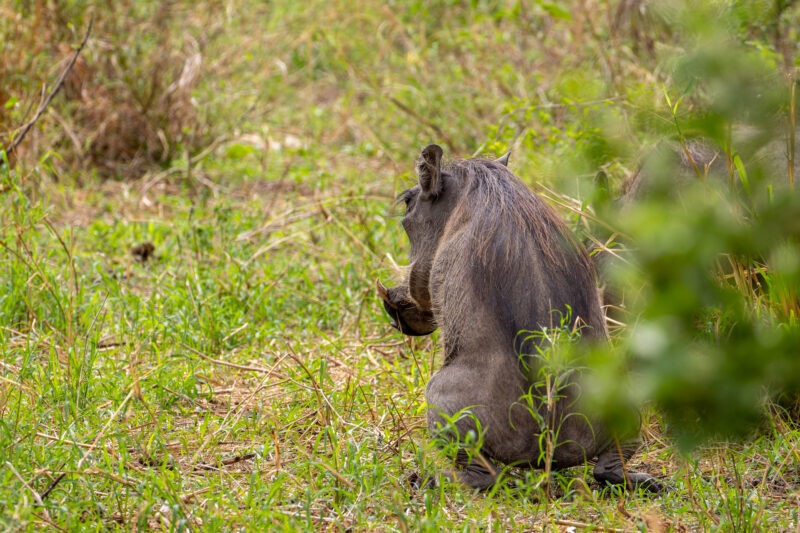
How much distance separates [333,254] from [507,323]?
104 inches

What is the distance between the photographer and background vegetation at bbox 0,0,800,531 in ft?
5.69

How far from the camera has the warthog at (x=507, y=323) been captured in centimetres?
326

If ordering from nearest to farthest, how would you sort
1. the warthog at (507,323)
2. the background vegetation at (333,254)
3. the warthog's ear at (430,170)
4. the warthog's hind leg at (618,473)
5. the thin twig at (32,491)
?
the background vegetation at (333,254) < the thin twig at (32,491) < the warthog at (507,323) < the warthog's hind leg at (618,473) < the warthog's ear at (430,170)

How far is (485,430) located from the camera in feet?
10.3

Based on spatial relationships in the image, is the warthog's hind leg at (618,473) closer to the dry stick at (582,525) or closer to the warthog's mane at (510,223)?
the dry stick at (582,525)

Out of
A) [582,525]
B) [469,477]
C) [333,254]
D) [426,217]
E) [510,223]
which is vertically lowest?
[333,254]

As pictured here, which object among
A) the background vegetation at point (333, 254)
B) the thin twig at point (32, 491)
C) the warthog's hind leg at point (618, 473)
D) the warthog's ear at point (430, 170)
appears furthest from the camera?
the warthog's ear at point (430, 170)

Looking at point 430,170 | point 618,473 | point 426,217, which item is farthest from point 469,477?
point 430,170

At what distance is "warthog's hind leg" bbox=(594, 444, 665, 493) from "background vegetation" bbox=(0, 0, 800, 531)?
0.27 ft

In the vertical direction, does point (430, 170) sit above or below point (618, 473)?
above

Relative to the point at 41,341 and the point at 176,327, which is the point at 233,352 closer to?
the point at 176,327

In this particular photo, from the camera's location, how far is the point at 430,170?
3.77 metres

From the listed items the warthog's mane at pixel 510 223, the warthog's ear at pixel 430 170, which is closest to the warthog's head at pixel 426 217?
the warthog's ear at pixel 430 170

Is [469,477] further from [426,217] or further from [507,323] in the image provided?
[426,217]
